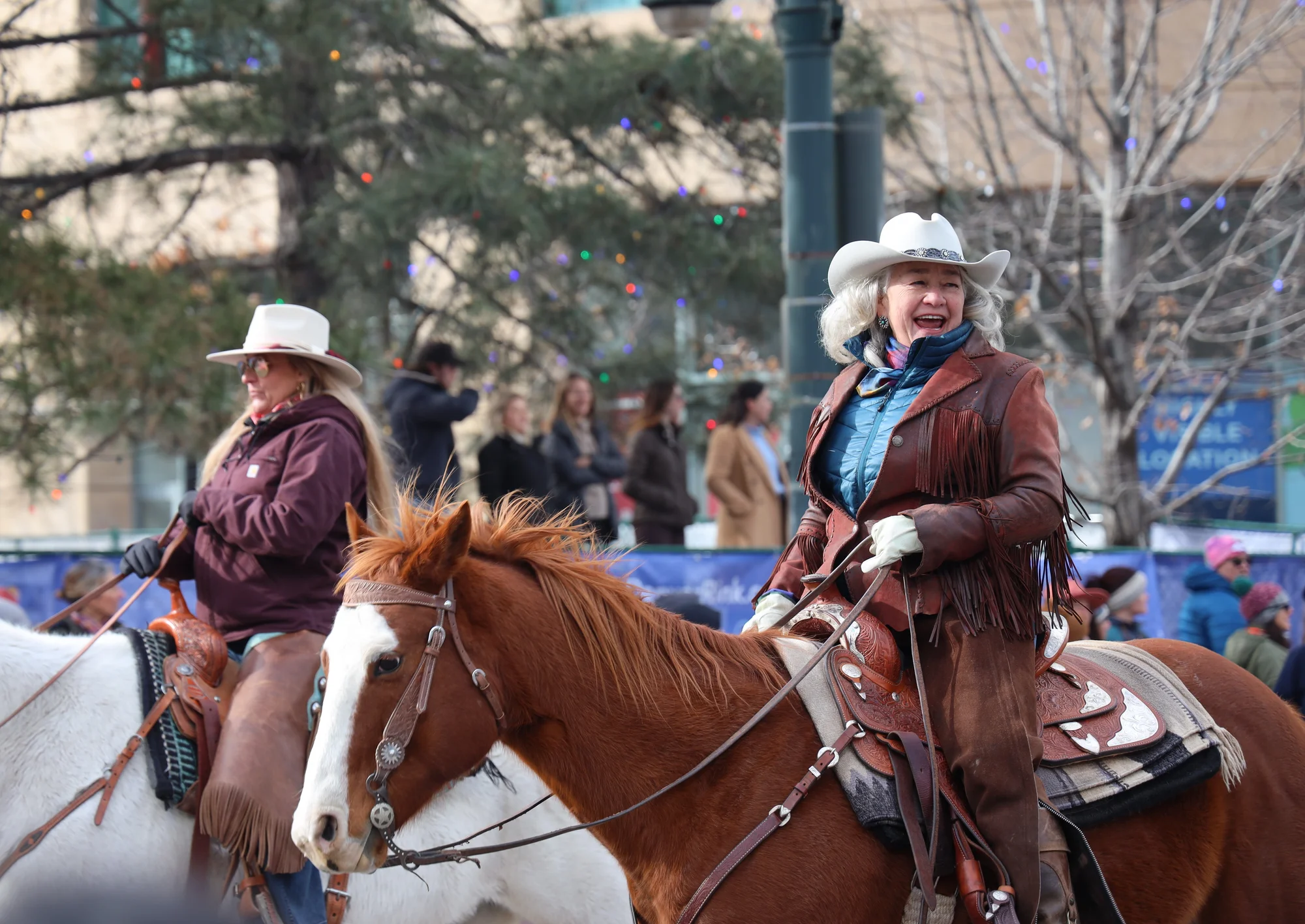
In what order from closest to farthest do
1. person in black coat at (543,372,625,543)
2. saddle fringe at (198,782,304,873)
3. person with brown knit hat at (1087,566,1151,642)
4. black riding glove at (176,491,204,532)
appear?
saddle fringe at (198,782,304,873) < black riding glove at (176,491,204,532) < person with brown knit hat at (1087,566,1151,642) < person in black coat at (543,372,625,543)

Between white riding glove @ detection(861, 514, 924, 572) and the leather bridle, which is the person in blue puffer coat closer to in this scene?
white riding glove @ detection(861, 514, 924, 572)

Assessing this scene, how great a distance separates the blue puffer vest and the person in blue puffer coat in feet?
16.3

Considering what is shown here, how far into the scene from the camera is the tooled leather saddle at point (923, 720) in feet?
11.0

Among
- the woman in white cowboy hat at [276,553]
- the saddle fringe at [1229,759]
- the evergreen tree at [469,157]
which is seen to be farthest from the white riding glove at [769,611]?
the evergreen tree at [469,157]

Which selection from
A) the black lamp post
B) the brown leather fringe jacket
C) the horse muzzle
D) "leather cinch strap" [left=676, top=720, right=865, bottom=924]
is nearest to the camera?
the horse muzzle

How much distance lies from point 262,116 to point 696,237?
3.50 metres

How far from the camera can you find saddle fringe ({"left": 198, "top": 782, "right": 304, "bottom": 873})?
14.5 feet

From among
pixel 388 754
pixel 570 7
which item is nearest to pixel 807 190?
pixel 388 754

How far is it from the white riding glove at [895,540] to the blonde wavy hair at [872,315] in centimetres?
65

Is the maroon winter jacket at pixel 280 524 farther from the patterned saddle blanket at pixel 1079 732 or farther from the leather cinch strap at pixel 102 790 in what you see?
the patterned saddle blanket at pixel 1079 732

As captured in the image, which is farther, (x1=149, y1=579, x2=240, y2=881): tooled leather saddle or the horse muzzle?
(x1=149, y1=579, x2=240, y2=881): tooled leather saddle

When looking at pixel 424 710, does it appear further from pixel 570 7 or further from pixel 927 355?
pixel 570 7

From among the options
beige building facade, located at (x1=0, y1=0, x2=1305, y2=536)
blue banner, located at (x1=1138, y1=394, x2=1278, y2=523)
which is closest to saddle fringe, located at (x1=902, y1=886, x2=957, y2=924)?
beige building facade, located at (x1=0, y1=0, x2=1305, y2=536)

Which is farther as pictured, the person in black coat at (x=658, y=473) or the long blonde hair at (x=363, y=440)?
the person in black coat at (x=658, y=473)
